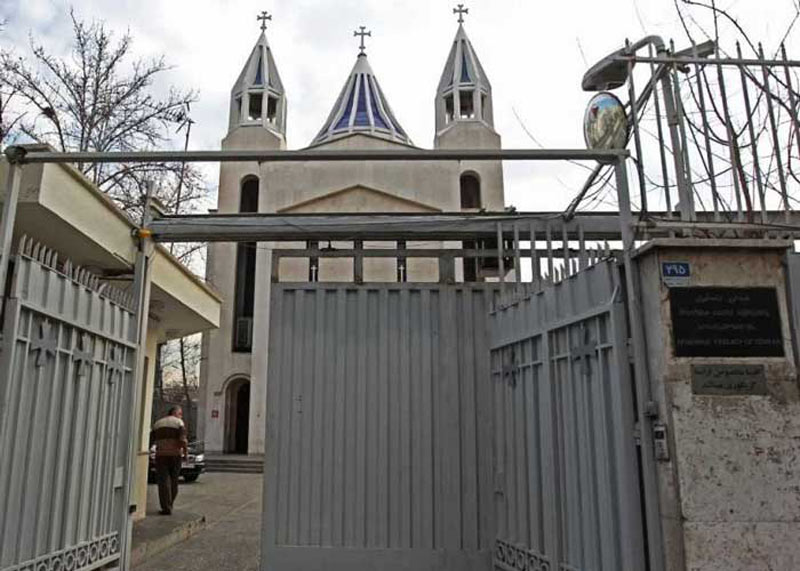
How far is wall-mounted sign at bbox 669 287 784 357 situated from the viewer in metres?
2.97

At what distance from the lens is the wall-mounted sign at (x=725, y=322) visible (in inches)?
117

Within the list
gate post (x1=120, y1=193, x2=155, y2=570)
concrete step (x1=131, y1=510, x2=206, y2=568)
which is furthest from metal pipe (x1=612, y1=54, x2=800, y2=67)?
concrete step (x1=131, y1=510, x2=206, y2=568)

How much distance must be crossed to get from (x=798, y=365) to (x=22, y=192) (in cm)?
491

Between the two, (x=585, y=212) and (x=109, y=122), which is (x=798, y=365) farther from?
(x=109, y=122)

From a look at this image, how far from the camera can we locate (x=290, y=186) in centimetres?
2406

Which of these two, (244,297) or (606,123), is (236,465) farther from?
(606,123)

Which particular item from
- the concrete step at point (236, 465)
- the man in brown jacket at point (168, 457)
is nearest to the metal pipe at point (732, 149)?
the man in brown jacket at point (168, 457)

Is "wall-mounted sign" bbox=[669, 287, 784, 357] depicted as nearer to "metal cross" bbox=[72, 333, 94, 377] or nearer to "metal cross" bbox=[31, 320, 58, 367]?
"metal cross" bbox=[31, 320, 58, 367]

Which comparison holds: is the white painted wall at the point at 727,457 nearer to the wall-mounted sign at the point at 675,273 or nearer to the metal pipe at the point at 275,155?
the wall-mounted sign at the point at 675,273

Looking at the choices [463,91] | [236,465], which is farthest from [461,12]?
[236,465]

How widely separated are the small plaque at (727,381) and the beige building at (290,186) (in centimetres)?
1618

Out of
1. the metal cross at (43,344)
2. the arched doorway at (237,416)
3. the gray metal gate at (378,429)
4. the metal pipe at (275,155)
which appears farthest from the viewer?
the arched doorway at (237,416)

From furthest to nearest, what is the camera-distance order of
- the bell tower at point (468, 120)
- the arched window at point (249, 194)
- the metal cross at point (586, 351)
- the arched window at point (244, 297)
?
the arched window at point (249, 194), the bell tower at point (468, 120), the arched window at point (244, 297), the metal cross at point (586, 351)

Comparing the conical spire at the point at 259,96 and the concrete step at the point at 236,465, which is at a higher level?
the conical spire at the point at 259,96
